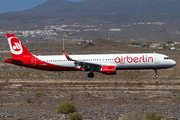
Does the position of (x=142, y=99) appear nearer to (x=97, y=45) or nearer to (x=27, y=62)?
(x=27, y=62)

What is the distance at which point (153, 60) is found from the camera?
3669cm

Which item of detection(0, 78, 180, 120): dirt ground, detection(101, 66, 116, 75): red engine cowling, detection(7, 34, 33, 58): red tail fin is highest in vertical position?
detection(7, 34, 33, 58): red tail fin

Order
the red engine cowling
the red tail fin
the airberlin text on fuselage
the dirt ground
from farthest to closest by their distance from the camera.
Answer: the red tail fin
the airberlin text on fuselage
the red engine cowling
the dirt ground

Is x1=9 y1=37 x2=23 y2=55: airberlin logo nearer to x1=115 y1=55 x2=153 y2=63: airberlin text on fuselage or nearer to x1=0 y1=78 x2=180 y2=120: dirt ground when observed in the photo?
x1=0 y1=78 x2=180 y2=120: dirt ground

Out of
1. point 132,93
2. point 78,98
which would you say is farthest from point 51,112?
point 132,93

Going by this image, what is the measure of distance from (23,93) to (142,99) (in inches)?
456

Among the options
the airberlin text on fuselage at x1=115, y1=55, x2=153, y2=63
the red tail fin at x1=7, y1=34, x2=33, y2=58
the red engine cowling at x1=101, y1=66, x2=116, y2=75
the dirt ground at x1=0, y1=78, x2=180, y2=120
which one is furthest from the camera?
the red tail fin at x1=7, y1=34, x2=33, y2=58

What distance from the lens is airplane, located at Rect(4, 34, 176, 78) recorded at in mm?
36656

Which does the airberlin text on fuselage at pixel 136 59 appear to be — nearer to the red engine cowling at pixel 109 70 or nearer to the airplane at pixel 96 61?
the airplane at pixel 96 61

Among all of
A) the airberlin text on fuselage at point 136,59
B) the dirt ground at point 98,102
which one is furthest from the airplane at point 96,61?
the dirt ground at point 98,102

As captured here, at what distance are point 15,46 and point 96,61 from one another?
39.3 feet

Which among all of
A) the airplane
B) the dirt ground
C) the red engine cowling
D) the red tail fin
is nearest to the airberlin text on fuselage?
the airplane

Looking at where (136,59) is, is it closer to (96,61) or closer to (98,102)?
(96,61)

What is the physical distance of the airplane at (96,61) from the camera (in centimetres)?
3666
